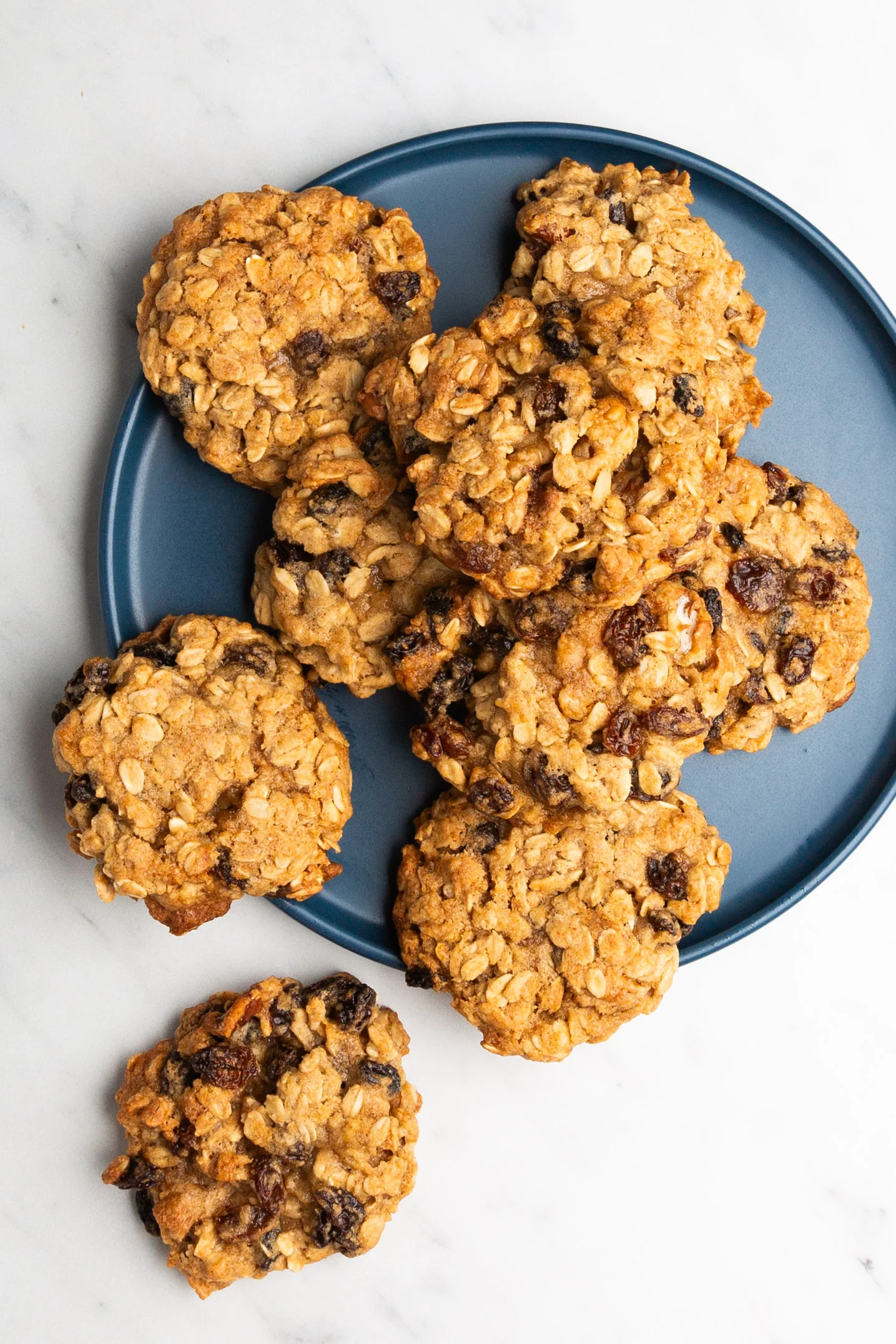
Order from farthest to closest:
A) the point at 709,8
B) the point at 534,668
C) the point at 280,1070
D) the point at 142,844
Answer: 1. the point at 709,8
2. the point at 280,1070
3. the point at 142,844
4. the point at 534,668

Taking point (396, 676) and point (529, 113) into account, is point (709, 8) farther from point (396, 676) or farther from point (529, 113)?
point (396, 676)

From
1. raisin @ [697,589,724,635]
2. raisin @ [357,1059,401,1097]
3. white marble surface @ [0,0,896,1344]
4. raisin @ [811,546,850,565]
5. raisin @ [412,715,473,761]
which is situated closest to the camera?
raisin @ [697,589,724,635]

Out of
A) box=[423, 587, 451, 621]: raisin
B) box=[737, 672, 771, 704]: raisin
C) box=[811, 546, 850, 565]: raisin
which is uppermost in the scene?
box=[811, 546, 850, 565]: raisin

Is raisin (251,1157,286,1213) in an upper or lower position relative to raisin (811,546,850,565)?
lower

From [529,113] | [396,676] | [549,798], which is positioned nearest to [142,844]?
[396,676]

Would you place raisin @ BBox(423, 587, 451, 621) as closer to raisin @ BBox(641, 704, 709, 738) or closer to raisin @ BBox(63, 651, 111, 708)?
raisin @ BBox(641, 704, 709, 738)

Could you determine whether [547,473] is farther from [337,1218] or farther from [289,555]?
[337,1218]

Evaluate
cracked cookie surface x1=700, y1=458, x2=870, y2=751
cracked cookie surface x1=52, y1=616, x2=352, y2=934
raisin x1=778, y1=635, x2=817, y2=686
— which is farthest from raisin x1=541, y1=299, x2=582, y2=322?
cracked cookie surface x1=52, y1=616, x2=352, y2=934

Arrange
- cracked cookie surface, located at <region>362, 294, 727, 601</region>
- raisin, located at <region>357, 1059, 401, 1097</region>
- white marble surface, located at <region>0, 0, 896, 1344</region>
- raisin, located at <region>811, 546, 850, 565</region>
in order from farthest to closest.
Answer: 1. white marble surface, located at <region>0, 0, 896, 1344</region>
2. raisin, located at <region>357, 1059, 401, 1097</region>
3. raisin, located at <region>811, 546, 850, 565</region>
4. cracked cookie surface, located at <region>362, 294, 727, 601</region>
